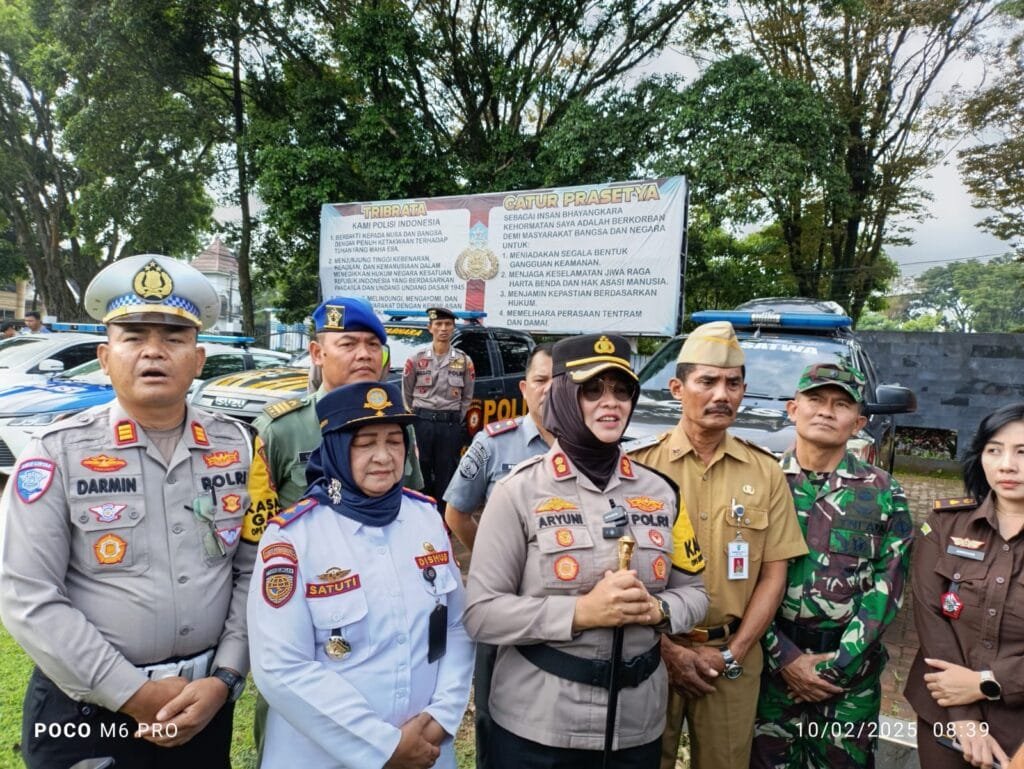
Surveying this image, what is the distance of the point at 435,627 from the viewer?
5.89 feet

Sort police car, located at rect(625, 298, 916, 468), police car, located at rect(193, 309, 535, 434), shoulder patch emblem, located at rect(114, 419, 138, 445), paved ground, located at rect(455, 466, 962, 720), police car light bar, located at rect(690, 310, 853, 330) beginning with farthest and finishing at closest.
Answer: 1. police car, located at rect(193, 309, 535, 434)
2. police car light bar, located at rect(690, 310, 853, 330)
3. police car, located at rect(625, 298, 916, 468)
4. paved ground, located at rect(455, 466, 962, 720)
5. shoulder patch emblem, located at rect(114, 419, 138, 445)

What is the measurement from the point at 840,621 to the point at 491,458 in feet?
4.86

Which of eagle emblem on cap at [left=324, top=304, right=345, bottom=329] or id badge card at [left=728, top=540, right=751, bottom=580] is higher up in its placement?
eagle emblem on cap at [left=324, top=304, right=345, bottom=329]

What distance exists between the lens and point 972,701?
1.97 m

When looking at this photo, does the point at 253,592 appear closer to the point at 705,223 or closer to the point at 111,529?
the point at 111,529

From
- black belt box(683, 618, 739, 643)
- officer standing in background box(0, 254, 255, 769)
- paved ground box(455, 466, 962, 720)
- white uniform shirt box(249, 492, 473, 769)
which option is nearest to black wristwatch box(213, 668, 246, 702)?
officer standing in background box(0, 254, 255, 769)

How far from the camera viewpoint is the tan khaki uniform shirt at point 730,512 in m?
2.21

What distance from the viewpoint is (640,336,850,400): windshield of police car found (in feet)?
15.7

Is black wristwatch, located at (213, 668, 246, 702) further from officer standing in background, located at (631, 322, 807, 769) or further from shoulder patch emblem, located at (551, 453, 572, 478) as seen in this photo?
officer standing in background, located at (631, 322, 807, 769)

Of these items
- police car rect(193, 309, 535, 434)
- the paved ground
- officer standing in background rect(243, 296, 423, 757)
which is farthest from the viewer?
police car rect(193, 309, 535, 434)

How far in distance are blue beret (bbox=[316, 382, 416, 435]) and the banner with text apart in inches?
292

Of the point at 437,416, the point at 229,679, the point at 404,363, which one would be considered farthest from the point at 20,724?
the point at 404,363

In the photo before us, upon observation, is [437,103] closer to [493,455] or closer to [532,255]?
[532,255]

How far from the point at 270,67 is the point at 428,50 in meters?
4.91
